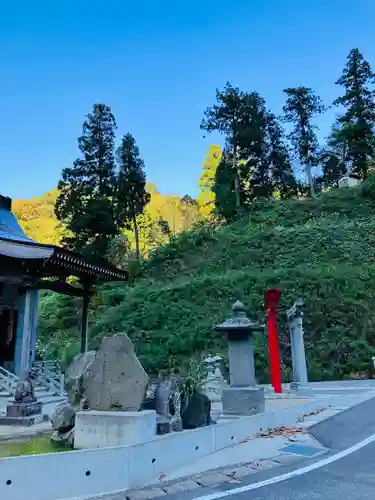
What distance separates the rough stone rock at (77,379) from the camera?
6716 millimetres

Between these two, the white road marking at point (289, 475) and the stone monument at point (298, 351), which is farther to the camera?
the stone monument at point (298, 351)

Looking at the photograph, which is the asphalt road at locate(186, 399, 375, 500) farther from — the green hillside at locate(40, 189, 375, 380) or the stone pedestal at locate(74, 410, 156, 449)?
the green hillside at locate(40, 189, 375, 380)

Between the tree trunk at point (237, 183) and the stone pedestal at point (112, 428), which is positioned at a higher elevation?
the tree trunk at point (237, 183)

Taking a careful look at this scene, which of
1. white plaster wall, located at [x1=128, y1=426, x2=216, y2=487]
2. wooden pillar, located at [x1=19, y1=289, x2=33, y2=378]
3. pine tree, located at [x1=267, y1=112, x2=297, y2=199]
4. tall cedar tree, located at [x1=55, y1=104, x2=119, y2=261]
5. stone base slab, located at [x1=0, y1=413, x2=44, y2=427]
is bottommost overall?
white plaster wall, located at [x1=128, y1=426, x2=216, y2=487]

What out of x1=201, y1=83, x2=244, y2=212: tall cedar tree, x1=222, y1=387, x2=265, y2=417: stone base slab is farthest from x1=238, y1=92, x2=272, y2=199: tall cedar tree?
x1=222, y1=387, x2=265, y2=417: stone base slab

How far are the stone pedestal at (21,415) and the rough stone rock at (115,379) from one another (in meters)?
2.91

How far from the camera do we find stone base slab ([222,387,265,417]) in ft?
28.8

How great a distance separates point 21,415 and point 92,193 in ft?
80.8

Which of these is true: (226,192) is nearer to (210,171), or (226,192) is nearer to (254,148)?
(254,148)

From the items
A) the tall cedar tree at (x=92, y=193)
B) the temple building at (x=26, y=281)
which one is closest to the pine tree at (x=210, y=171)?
Answer: the tall cedar tree at (x=92, y=193)

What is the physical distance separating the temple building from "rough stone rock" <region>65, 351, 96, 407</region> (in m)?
4.35

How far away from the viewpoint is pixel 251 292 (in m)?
23.1

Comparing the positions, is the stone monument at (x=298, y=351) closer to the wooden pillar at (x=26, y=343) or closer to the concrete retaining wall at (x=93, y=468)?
the concrete retaining wall at (x=93, y=468)

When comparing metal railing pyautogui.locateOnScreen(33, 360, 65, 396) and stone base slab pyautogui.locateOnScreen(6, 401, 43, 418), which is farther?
metal railing pyautogui.locateOnScreen(33, 360, 65, 396)
